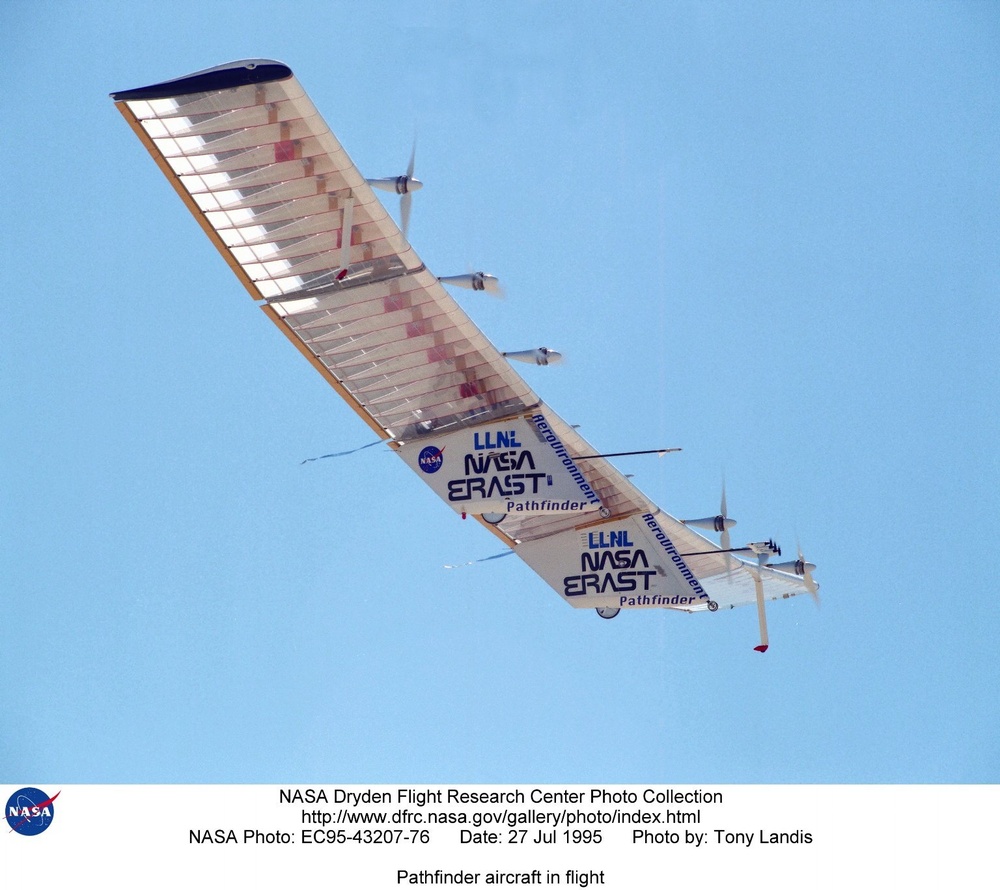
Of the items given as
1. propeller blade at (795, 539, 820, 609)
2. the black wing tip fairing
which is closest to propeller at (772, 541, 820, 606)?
propeller blade at (795, 539, 820, 609)

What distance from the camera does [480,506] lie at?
5356 centimetres

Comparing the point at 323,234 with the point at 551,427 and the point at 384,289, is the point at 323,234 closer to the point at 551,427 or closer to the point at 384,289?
the point at 384,289

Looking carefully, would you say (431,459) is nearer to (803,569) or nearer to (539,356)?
(539,356)

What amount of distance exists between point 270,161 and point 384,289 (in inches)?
251

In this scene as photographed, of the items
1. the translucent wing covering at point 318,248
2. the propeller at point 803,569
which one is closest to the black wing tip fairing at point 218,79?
the translucent wing covering at point 318,248

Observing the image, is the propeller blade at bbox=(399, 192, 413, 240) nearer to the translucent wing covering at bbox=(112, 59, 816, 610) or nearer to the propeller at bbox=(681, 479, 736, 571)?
the translucent wing covering at bbox=(112, 59, 816, 610)

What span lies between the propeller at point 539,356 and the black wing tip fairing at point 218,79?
47.4 ft

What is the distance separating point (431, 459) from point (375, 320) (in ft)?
17.6

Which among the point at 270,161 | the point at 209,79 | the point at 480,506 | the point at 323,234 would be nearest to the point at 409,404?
the point at 480,506

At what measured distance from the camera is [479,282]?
49.5 m
